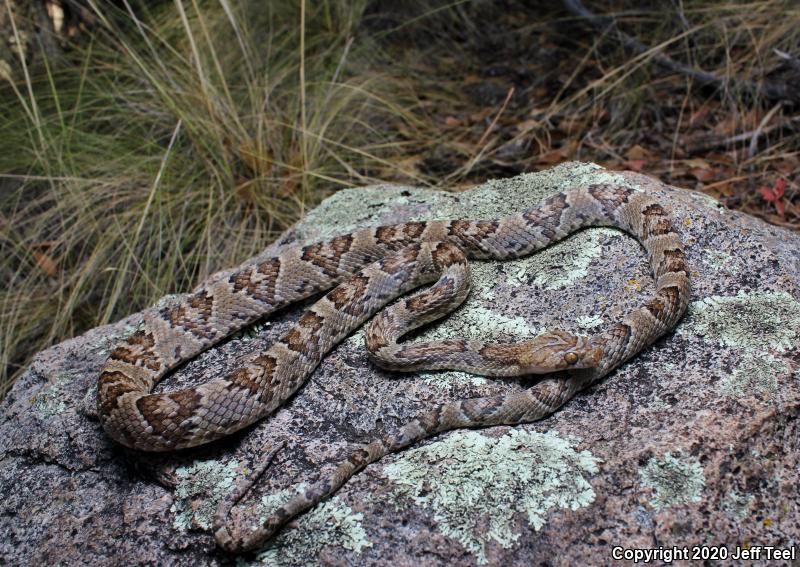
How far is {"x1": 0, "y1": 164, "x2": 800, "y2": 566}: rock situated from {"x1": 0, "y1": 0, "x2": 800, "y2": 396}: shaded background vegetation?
2.00 meters

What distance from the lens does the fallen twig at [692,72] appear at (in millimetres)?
7812

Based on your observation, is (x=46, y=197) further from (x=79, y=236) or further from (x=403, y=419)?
(x=403, y=419)

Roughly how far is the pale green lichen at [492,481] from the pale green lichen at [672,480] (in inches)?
10.5

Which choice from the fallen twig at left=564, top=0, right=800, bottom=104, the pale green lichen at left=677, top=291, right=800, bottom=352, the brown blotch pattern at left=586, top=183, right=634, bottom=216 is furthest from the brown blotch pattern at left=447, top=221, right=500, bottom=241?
the fallen twig at left=564, top=0, right=800, bottom=104

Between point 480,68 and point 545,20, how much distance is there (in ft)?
3.63

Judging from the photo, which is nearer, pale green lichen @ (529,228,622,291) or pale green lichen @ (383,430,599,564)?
pale green lichen @ (383,430,599,564)

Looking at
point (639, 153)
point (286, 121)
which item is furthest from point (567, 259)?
point (286, 121)

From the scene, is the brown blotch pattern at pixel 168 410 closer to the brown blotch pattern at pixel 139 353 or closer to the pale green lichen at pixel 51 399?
the brown blotch pattern at pixel 139 353

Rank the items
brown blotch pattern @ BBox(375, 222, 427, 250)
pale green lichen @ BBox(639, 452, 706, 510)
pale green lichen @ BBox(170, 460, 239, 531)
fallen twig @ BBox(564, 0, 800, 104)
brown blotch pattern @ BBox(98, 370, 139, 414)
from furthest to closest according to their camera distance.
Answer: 1. fallen twig @ BBox(564, 0, 800, 104)
2. brown blotch pattern @ BBox(375, 222, 427, 250)
3. brown blotch pattern @ BBox(98, 370, 139, 414)
4. pale green lichen @ BBox(170, 460, 239, 531)
5. pale green lichen @ BBox(639, 452, 706, 510)

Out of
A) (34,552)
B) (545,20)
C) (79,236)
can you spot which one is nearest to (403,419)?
(34,552)

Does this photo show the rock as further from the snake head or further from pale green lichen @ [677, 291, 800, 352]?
the snake head

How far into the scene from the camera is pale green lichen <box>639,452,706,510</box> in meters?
3.59

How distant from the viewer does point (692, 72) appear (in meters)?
8.27

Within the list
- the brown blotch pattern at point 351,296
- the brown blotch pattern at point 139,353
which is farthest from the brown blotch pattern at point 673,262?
the brown blotch pattern at point 139,353
